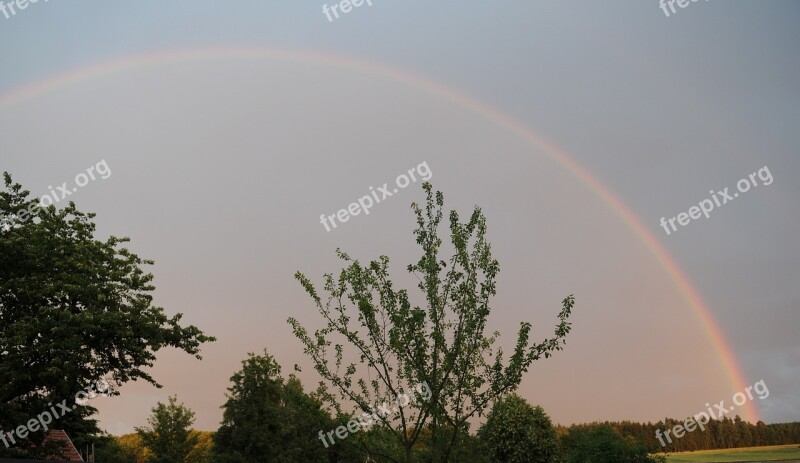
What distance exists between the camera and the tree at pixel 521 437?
58.0 m

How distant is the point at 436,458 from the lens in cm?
1717

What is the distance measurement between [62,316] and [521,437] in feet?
140

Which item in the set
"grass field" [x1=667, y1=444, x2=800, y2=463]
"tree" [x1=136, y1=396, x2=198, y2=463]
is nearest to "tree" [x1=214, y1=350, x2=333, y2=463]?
"tree" [x1=136, y1=396, x2=198, y2=463]

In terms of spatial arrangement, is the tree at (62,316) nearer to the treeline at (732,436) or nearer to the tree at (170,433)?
the tree at (170,433)

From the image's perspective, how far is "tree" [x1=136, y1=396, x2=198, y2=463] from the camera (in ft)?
222

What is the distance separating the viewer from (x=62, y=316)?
29125mm

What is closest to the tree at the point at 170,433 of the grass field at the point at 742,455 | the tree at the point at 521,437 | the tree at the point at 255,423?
the tree at the point at 255,423

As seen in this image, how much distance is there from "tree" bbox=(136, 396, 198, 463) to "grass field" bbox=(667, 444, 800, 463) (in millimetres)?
70974

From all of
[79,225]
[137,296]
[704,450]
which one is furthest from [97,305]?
[704,450]

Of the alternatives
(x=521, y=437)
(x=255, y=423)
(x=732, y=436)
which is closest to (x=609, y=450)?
(x=521, y=437)

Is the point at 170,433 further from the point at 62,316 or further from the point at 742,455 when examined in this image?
the point at 742,455

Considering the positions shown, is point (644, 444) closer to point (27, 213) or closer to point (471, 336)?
point (471, 336)

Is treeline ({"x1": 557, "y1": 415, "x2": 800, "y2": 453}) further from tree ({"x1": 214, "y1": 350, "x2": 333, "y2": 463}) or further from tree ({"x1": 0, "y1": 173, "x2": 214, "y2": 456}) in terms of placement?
tree ({"x1": 0, "y1": 173, "x2": 214, "y2": 456})

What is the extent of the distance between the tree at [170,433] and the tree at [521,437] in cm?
3246
